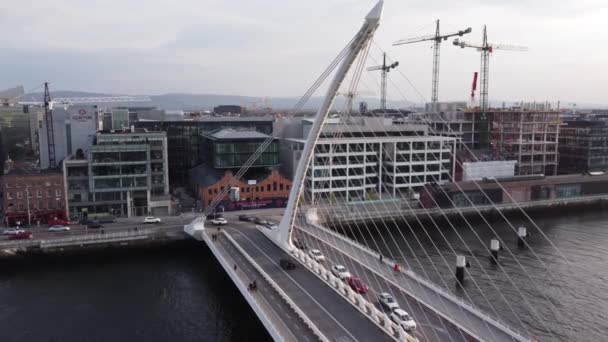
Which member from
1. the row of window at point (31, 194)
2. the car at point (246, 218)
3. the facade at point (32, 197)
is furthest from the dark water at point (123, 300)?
the row of window at point (31, 194)

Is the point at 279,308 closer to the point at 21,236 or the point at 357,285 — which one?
the point at 357,285

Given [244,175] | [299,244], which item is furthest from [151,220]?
[299,244]

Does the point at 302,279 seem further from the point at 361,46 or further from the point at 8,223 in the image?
the point at 8,223

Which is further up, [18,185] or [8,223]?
[18,185]

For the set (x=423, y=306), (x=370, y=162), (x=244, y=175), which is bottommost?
(x=423, y=306)

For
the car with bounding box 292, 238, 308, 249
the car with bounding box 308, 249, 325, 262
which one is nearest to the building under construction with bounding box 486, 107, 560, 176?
the car with bounding box 292, 238, 308, 249

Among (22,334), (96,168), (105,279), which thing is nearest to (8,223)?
(96,168)

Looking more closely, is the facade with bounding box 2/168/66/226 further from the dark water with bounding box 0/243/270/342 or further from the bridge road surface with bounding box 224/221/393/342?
the bridge road surface with bounding box 224/221/393/342

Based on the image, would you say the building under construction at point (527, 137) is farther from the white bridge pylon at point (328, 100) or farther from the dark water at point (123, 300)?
the dark water at point (123, 300)
